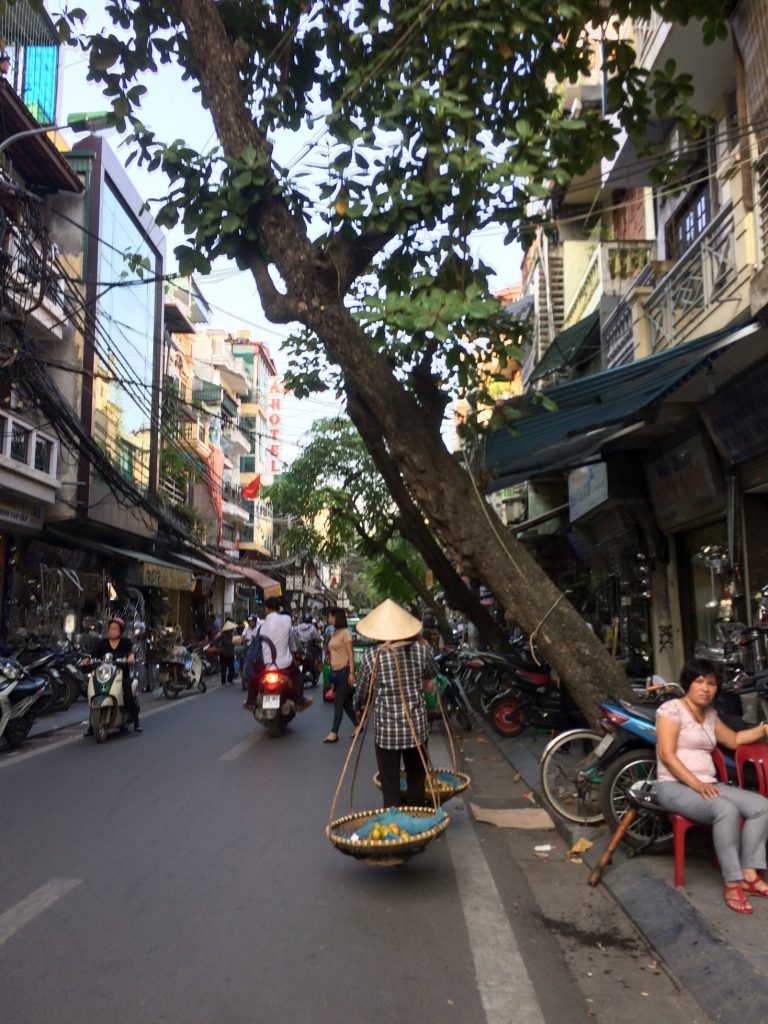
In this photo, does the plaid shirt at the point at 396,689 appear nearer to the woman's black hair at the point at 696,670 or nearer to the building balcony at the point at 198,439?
the woman's black hair at the point at 696,670

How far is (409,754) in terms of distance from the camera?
6.13 meters

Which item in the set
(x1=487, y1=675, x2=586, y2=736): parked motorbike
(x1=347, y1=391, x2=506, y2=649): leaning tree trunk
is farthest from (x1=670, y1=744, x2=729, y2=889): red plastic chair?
(x1=347, y1=391, x2=506, y2=649): leaning tree trunk

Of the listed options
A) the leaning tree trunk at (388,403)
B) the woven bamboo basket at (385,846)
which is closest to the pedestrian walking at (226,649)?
the leaning tree trunk at (388,403)

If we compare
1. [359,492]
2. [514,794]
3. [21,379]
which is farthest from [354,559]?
[514,794]

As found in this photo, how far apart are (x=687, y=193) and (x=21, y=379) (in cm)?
1080

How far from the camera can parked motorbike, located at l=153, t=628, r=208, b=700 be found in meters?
17.3

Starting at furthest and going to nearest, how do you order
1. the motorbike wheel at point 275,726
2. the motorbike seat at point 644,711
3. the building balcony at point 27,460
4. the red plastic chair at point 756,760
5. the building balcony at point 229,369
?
the building balcony at point 229,369 < the building balcony at point 27,460 < the motorbike wheel at point 275,726 < the motorbike seat at point 644,711 < the red plastic chair at point 756,760

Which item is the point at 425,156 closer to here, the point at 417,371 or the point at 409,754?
the point at 417,371

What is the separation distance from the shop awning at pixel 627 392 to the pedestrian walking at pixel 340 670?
2.89 meters

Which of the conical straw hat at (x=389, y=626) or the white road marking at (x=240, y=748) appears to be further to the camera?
the white road marking at (x=240, y=748)

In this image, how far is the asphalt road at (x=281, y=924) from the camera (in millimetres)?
3588

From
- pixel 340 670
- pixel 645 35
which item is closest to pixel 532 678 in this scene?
pixel 340 670

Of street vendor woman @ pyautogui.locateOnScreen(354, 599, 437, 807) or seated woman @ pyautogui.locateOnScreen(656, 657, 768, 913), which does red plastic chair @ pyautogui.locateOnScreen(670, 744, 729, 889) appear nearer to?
seated woman @ pyautogui.locateOnScreen(656, 657, 768, 913)

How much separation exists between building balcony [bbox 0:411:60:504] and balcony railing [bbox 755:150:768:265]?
44.2 feet
